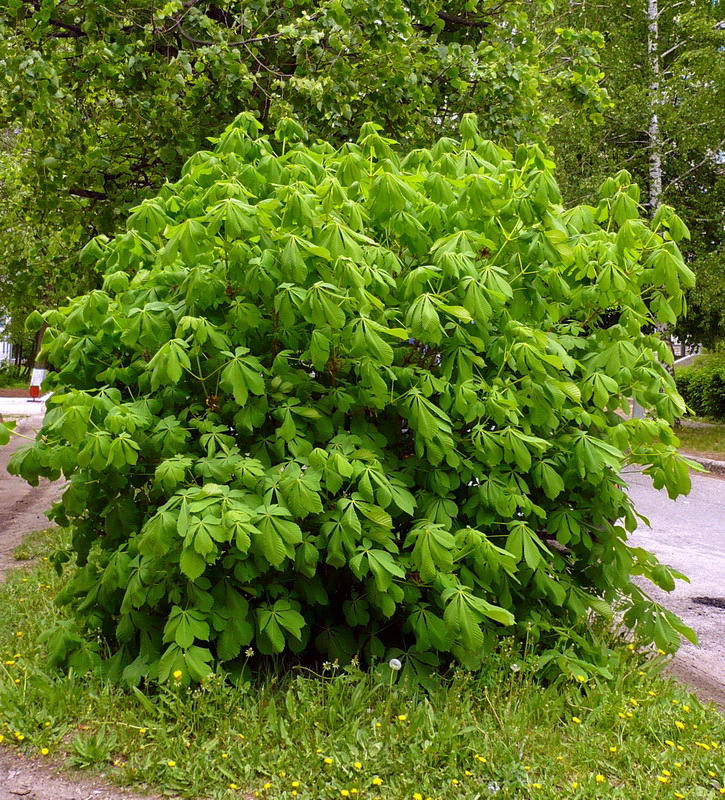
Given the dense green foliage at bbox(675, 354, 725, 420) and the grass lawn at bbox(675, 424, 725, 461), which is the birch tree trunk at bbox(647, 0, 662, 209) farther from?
the grass lawn at bbox(675, 424, 725, 461)

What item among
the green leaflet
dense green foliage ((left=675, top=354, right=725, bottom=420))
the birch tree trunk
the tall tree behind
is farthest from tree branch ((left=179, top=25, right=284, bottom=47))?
dense green foliage ((left=675, top=354, right=725, bottom=420))

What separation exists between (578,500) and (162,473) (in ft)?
7.04

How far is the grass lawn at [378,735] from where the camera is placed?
3004 millimetres

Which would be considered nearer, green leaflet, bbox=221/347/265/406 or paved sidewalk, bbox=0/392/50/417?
green leaflet, bbox=221/347/265/406

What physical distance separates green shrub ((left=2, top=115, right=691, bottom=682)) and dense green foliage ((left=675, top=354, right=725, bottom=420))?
54.0 ft

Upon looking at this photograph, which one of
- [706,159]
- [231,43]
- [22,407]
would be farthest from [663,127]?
[22,407]

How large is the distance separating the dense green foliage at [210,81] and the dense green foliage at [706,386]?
12446 millimetres

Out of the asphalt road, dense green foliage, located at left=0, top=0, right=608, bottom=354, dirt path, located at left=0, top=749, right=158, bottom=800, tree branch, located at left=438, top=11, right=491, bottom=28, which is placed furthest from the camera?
tree branch, located at left=438, top=11, right=491, bottom=28

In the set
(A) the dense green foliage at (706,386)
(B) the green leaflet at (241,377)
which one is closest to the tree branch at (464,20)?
(B) the green leaflet at (241,377)

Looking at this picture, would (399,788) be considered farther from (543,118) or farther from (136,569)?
(543,118)

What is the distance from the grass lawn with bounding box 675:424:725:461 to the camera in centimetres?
1525

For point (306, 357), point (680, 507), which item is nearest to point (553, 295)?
point (306, 357)

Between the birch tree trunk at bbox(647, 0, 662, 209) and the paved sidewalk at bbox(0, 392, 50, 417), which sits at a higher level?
the birch tree trunk at bbox(647, 0, 662, 209)

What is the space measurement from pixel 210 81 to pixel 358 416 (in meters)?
5.31
